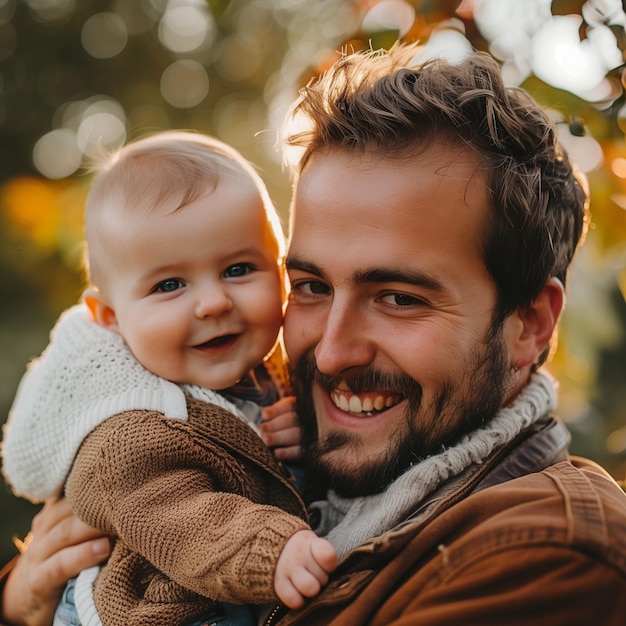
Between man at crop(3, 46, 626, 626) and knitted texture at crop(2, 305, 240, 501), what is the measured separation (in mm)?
406

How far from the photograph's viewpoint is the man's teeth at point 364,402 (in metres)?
2.26

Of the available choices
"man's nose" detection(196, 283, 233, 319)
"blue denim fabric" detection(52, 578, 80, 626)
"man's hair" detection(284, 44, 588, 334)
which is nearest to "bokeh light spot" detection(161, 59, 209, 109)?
"man's hair" detection(284, 44, 588, 334)

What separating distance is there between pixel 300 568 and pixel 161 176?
1.14 meters

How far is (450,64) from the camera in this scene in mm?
2414

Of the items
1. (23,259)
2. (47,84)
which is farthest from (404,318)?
(47,84)

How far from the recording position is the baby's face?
2.16 m

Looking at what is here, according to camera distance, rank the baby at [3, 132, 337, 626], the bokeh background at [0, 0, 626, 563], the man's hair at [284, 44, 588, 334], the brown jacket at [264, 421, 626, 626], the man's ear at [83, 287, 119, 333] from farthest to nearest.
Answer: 1. the bokeh background at [0, 0, 626, 563]
2. the man's ear at [83, 287, 119, 333]
3. the man's hair at [284, 44, 588, 334]
4. the baby at [3, 132, 337, 626]
5. the brown jacket at [264, 421, 626, 626]

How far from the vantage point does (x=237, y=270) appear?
2.28 m

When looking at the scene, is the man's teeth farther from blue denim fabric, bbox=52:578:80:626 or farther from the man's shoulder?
blue denim fabric, bbox=52:578:80:626

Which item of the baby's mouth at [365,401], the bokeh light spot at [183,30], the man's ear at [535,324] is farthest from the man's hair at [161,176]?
the bokeh light spot at [183,30]

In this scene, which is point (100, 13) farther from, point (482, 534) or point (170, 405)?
point (482, 534)

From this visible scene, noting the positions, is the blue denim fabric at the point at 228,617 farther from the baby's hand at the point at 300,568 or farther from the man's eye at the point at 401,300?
the man's eye at the point at 401,300

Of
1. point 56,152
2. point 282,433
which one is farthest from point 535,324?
point 56,152

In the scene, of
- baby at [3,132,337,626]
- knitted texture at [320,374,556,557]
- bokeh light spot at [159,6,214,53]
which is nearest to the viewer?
baby at [3,132,337,626]
